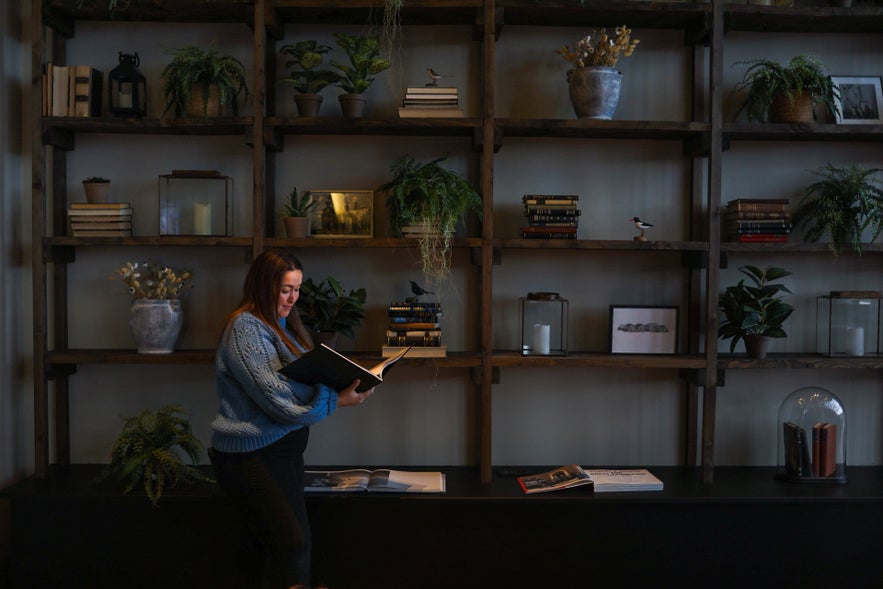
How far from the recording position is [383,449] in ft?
11.9

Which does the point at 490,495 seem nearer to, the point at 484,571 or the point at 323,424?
the point at 484,571

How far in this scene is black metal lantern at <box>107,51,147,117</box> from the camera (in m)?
3.36

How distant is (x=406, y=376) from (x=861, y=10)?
249 cm

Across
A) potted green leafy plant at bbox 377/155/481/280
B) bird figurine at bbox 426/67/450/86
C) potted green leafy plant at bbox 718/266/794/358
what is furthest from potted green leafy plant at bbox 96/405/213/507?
potted green leafy plant at bbox 718/266/794/358

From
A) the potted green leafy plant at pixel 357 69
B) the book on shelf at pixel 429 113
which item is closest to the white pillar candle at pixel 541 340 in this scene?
the book on shelf at pixel 429 113

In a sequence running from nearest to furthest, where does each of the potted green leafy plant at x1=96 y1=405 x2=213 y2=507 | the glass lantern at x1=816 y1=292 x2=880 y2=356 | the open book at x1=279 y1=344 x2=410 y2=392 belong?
the open book at x1=279 y1=344 x2=410 y2=392
the potted green leafy plant at x1=96 y1=405 x2=213 y2=507
the glass lantern at x1=816 y1=292 x2=880 y2=356

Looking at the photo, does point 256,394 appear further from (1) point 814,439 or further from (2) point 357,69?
(1) point 814,439

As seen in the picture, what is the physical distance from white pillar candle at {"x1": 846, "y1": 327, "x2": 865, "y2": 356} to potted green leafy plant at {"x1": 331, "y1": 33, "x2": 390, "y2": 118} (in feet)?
7.55

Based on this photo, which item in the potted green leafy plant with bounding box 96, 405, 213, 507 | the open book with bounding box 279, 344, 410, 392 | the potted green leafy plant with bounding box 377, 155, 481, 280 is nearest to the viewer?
the open book with bounding box 279, 344, 410, 392

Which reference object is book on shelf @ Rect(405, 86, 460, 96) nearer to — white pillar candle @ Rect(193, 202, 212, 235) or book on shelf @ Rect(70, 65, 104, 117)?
white pillar candle @ Rect(193, 202, 212, 235)

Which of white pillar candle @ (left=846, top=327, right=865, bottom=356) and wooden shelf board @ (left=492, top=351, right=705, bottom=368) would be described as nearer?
wooden shelf board @ (left=492, top=351, right=705, bottom=368)

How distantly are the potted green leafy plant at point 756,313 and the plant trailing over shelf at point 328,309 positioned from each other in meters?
1.58

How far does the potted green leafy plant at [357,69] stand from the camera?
3264 millimetres

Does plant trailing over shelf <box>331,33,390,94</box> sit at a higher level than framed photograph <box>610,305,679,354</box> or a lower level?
higher
